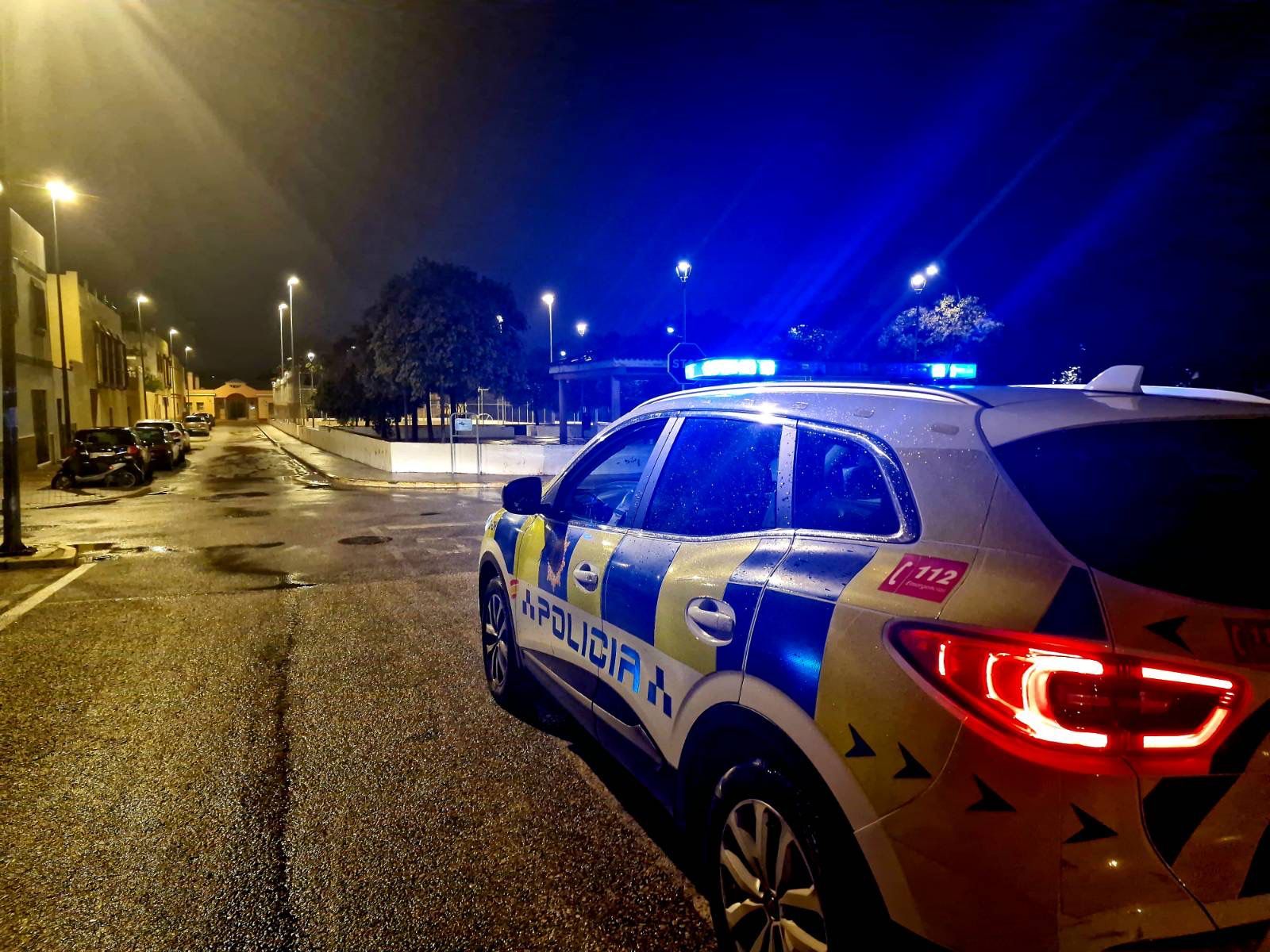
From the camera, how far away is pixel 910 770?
1732mm

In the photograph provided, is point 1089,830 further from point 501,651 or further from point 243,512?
point 243,512

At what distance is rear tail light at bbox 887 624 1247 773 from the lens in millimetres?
1549

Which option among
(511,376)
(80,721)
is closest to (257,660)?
(80,721)

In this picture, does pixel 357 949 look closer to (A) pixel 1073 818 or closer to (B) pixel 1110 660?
(A) pixel 1073 818

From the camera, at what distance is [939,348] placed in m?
12.8

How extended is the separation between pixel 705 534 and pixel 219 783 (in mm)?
2714

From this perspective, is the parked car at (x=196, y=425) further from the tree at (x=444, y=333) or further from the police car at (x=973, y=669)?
the police car at (x=973, y=669)

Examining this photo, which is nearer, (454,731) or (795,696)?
(795,696)

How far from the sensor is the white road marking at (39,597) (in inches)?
279

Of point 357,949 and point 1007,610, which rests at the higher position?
point 1007,610

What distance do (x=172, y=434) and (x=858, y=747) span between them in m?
35.0

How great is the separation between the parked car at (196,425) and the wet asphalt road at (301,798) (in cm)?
6154

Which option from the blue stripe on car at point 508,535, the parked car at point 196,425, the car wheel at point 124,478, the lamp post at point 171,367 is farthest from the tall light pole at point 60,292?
the lamp post at point 171,367

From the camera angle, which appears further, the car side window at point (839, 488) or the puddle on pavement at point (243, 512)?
the puddle on pavement at point (243, 512)
